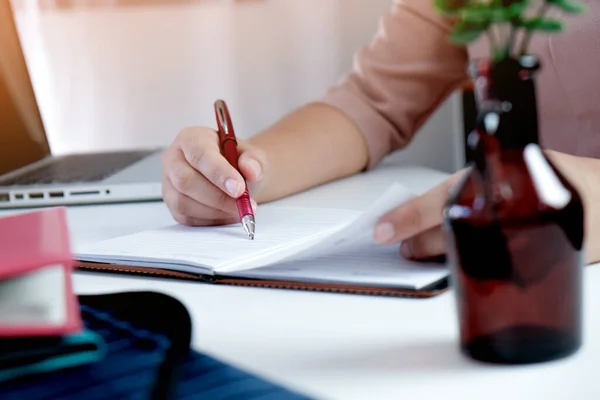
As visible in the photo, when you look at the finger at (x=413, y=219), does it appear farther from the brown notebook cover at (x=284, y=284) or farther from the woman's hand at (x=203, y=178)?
the woman's hand at (x=203, y=178)

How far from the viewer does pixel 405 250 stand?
22.2 inches

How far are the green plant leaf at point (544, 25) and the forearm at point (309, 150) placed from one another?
0.56 m

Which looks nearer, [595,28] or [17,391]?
[17,391]

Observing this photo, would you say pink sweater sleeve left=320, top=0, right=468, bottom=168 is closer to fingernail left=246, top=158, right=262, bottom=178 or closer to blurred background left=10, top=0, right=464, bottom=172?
fingernail left=246, top=158, right=262, bottom=178

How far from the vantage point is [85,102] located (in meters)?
1.64

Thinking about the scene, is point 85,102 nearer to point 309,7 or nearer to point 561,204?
point 309,7

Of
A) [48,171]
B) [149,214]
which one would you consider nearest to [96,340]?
[149,214]

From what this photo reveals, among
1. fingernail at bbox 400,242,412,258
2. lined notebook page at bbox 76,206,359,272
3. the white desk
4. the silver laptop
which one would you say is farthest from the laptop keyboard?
fingernail at bbox 400,242,412,258

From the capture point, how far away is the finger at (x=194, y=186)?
77cm

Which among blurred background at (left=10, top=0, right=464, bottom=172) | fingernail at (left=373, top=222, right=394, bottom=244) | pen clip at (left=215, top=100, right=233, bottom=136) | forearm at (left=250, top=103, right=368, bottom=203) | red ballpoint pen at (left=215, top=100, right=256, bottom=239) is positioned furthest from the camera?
blurred background at (left=10, top=0, right=464, bottom=172)

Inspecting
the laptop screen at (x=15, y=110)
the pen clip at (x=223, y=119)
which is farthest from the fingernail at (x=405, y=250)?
the laptop screen at (x=15, y=110)

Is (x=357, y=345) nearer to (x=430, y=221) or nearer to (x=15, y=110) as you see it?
(x=430, y=221)

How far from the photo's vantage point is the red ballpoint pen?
2.29 feet

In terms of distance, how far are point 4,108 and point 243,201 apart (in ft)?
2.16
